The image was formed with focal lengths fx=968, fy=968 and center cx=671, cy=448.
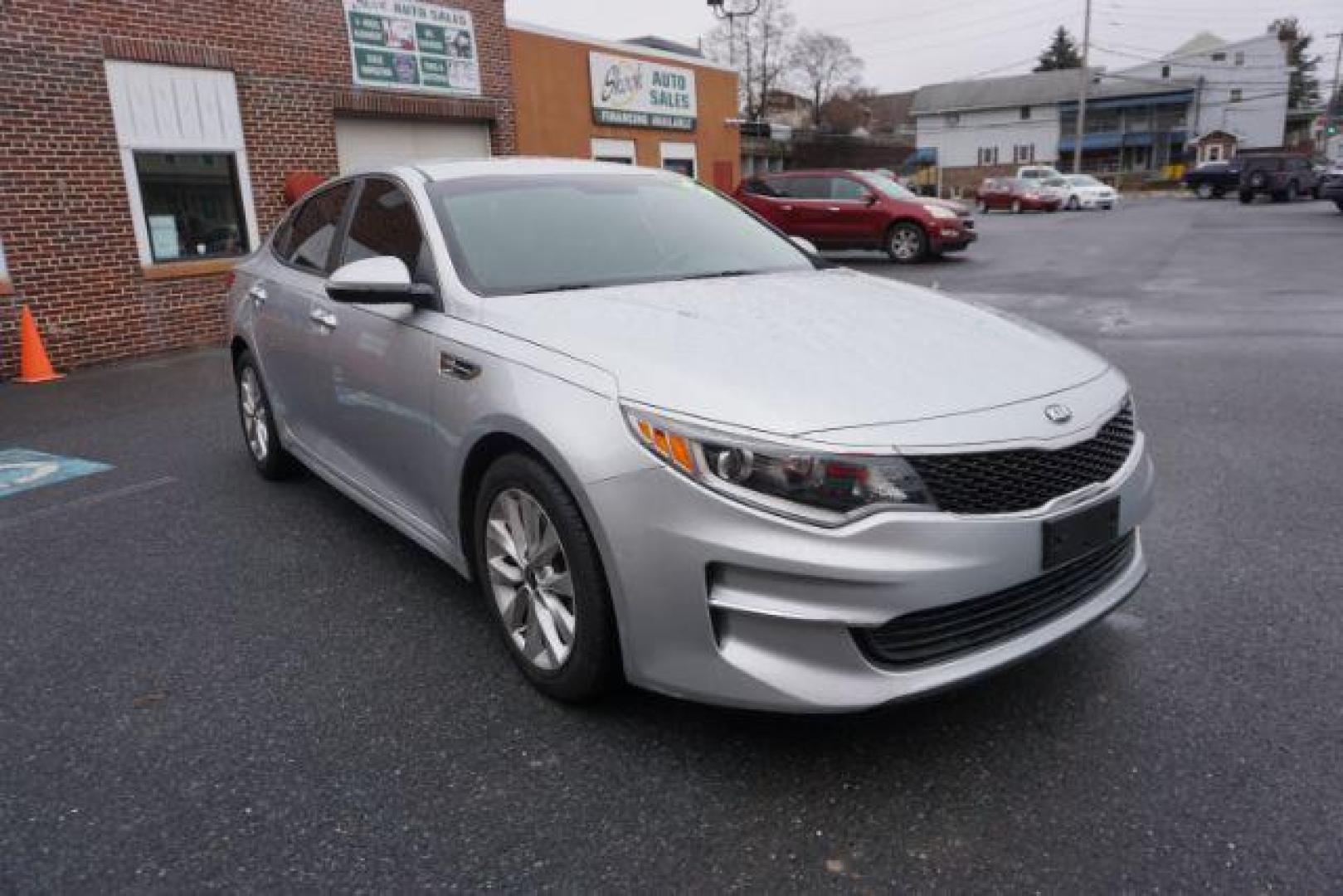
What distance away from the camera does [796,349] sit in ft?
8.42

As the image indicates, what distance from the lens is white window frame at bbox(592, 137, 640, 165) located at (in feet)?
55.8

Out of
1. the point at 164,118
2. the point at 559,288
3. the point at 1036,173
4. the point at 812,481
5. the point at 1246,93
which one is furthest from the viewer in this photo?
the point at 1246,93

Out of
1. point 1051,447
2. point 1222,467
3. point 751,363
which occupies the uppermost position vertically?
point 751,363

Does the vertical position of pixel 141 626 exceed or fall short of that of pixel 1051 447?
it falls short

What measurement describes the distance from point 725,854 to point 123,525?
3.68 metres

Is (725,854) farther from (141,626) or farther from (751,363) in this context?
(141,626)

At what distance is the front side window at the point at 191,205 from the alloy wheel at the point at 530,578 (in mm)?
9293

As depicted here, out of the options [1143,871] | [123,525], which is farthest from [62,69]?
[1143,871]

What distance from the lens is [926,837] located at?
2.22m

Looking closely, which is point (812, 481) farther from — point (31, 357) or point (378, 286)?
point (31, 357)

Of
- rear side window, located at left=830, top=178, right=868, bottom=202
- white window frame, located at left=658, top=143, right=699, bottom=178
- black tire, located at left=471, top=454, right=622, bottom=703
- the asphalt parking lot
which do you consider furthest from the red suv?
black tire, located at left=471, top=454, right=622, bottom=703

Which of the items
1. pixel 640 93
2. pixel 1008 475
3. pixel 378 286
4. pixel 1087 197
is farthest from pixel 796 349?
pixel 1087 197

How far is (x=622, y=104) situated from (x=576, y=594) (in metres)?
16.5

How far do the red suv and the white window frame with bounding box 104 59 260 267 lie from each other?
9020 millimetres
